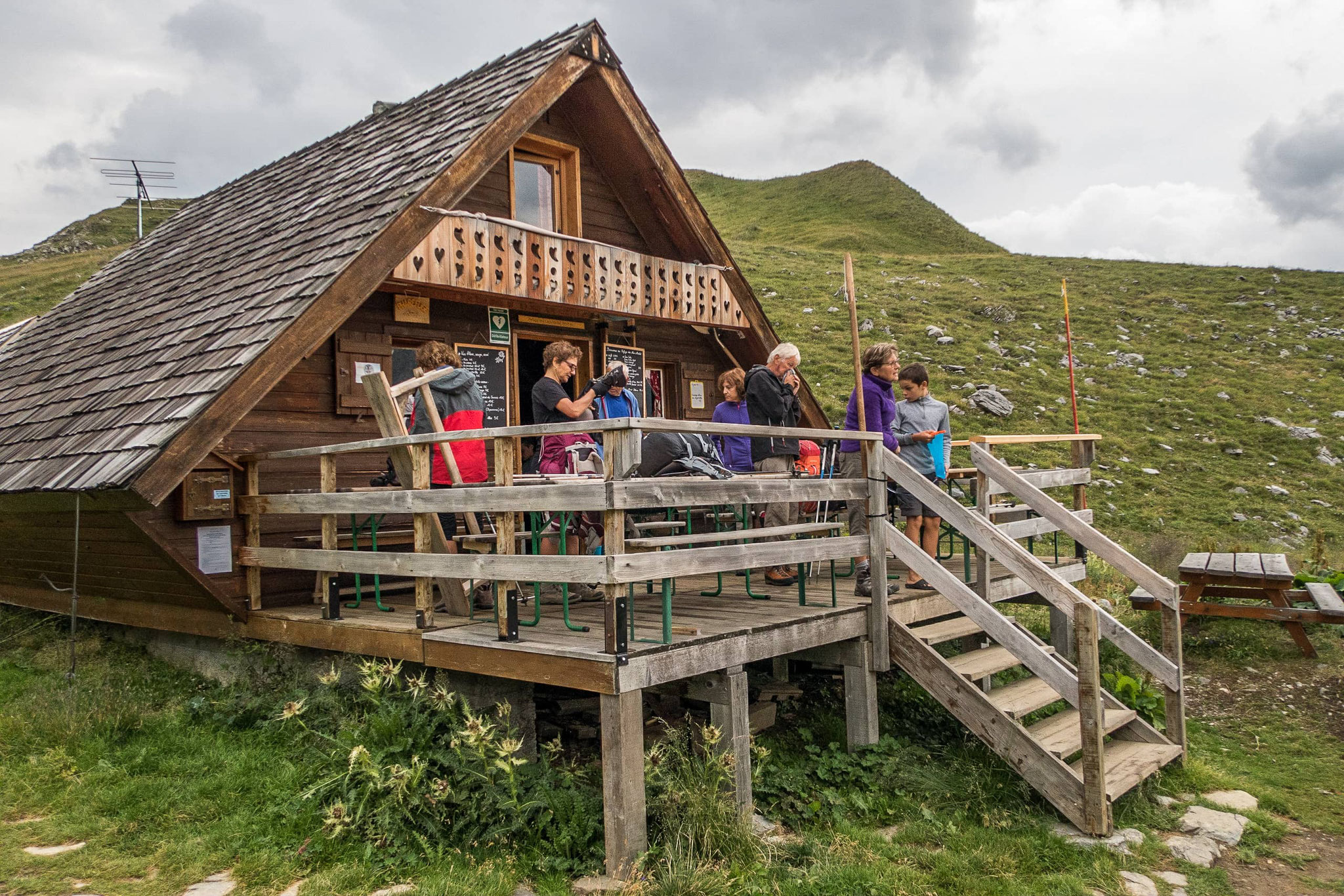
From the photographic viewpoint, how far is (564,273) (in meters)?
9.22

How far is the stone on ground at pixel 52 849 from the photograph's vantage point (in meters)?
4.92

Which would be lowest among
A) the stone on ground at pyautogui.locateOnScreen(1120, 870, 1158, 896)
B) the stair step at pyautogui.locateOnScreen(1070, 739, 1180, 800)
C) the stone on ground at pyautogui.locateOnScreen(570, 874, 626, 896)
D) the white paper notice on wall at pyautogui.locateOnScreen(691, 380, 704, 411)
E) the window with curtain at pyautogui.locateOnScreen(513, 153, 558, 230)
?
the stone on ground at pyautogui.locateOnScreen(1120, 870, 1158, 896)

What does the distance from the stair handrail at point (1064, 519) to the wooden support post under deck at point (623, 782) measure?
12.2 feet

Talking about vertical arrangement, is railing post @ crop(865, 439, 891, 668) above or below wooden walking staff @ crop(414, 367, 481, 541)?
below

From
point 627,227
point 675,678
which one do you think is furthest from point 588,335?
point 675,678

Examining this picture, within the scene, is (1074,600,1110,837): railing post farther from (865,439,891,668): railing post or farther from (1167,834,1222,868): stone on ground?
(865,439,891,668): railing post

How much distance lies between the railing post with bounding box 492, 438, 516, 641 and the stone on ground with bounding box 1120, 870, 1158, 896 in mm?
3511

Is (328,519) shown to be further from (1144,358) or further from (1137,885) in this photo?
(1144,358)

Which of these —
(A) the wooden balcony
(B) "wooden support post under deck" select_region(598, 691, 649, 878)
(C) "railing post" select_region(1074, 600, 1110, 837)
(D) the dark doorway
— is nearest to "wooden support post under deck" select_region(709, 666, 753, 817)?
(B) "wooden support post under deck" select_region(598, 691, 649, 878)

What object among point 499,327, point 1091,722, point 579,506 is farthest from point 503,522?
point 499,327

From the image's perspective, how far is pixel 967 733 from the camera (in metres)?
7.13

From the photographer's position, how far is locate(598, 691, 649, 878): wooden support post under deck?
15.6ft

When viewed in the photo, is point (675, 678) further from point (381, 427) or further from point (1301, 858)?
point (1301, 858)

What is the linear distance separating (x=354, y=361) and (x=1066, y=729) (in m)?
6.12
